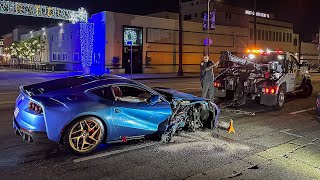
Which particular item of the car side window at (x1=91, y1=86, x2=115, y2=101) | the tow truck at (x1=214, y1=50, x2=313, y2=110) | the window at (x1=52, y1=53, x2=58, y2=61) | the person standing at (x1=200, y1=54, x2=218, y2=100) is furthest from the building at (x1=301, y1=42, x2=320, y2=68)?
the car side window at (x1=91, y1=86, x2=115, y2=101)

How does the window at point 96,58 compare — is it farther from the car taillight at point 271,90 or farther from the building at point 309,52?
the building at point 309,52

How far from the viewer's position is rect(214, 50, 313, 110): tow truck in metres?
11.6

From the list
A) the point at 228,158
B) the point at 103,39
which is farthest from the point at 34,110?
the point at 103,39

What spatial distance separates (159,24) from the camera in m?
42.0

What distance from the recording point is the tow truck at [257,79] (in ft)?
38.1

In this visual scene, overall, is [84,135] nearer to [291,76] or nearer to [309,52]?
[291,76]

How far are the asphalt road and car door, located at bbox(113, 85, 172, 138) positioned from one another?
14.4 inches

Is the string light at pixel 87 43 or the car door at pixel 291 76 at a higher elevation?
the string light at pixel 87 43

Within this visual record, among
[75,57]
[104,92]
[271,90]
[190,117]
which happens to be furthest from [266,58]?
[75,57]

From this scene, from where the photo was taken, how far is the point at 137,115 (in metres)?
6.64

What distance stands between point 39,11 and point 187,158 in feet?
103

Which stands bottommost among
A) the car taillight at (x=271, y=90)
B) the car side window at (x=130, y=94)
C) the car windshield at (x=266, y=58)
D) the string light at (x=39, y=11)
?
the car taillight at (x=271, y=90)

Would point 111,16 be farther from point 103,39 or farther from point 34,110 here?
point 34,110

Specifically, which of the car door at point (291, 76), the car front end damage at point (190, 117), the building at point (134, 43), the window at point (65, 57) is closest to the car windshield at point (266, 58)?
the car door at point (291, 76)
